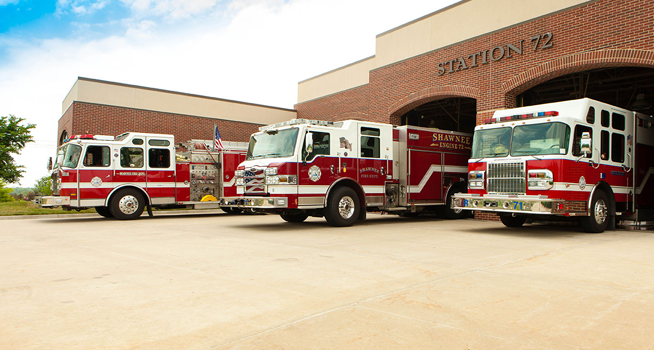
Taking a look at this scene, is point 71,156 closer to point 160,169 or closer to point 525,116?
point 160,169

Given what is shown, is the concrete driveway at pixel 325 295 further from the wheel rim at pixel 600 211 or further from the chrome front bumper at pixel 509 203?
the wheel rim at pixel 600 211

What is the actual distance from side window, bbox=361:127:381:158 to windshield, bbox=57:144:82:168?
8933mm

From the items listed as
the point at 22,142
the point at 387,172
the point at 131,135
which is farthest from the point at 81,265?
the point at 22,142

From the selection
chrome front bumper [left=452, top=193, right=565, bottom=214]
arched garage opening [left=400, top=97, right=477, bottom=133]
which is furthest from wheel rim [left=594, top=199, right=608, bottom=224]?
arched garage opening [left=400, top=97, right=477, bottom=133]

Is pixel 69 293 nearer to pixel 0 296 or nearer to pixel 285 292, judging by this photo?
pixel 0 296

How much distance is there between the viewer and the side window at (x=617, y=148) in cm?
1170

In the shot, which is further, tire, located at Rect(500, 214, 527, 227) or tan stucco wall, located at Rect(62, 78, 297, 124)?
tan stucco wall, located at Rect(62, 78, 297, 124)

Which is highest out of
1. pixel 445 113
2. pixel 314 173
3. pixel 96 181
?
pixel 445 113

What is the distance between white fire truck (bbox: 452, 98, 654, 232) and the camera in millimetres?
10336

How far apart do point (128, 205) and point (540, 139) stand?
1234 cm

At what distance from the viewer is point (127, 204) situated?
15.4 m

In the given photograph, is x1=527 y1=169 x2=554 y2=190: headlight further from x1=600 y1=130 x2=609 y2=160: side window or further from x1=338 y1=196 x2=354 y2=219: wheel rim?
x1=338 y1=196 x2=354 y2=219: wheel rim

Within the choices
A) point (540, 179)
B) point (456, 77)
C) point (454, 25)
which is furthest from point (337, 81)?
point (540, 179)

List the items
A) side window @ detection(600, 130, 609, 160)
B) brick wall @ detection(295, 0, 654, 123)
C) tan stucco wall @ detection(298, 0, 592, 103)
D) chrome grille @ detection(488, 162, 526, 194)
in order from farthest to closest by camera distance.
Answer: tan stucco wall @ detection(298, 0, 592, 103), brick wall @ detection(295, 0, 654, 123), side window @ detection(600, 130, 609, 160), chrome grille @ detection(488, 162, 526, 194)
